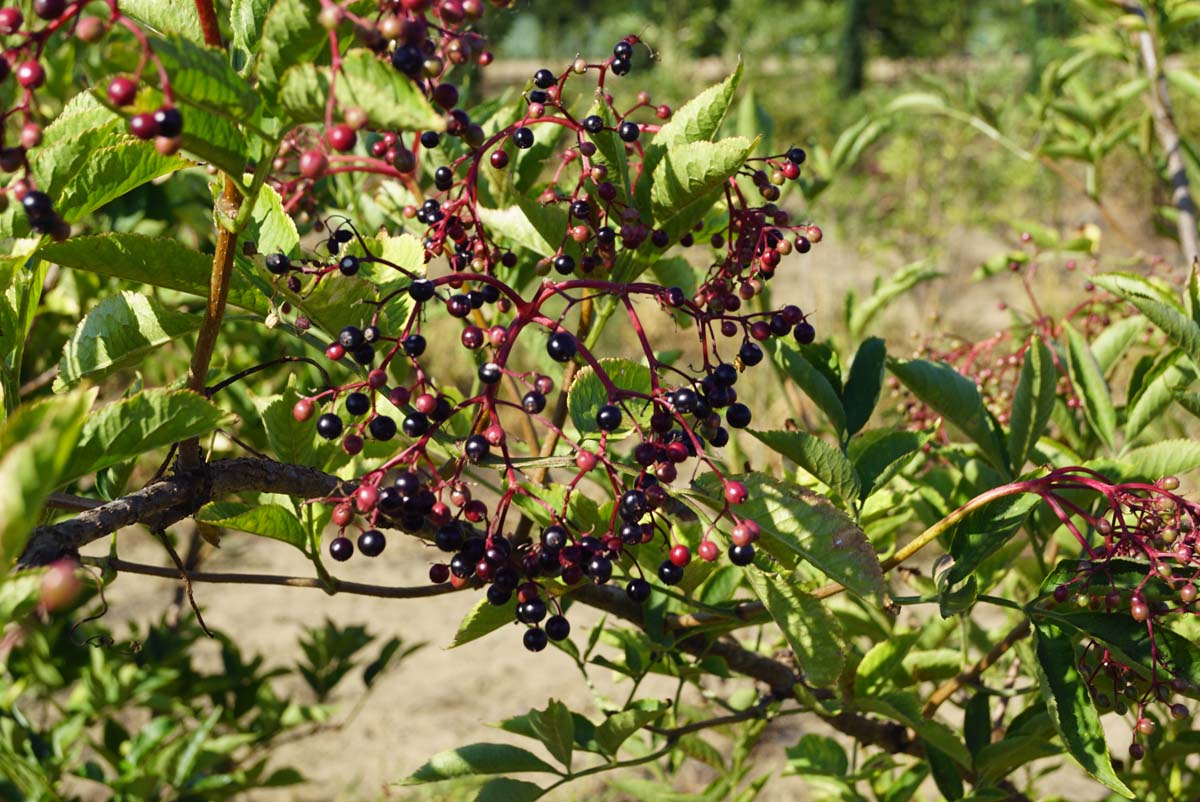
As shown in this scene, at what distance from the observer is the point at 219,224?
2.23 ft

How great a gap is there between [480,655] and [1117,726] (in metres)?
2.22

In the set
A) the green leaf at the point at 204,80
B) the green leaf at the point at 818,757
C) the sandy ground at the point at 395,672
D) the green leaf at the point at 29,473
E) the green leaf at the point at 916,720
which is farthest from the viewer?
the sandy ground at the point at 395,672

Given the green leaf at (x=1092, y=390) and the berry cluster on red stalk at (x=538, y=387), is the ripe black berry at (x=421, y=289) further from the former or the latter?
the green leaf at (x=1092, y=390)

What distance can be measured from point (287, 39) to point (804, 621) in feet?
1.70

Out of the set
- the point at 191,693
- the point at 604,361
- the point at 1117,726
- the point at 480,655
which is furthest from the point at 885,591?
the point at 480,655

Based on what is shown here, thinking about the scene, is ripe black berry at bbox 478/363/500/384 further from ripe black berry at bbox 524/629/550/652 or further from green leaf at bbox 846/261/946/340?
green leaf at bbox 846/261/946/340

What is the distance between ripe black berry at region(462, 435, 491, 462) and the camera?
73 cm

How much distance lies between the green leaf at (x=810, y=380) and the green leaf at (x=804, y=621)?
0.25m

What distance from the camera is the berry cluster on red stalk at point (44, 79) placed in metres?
0.54

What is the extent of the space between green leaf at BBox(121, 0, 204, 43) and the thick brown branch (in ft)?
0.96

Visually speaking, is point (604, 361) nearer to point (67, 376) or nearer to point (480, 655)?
point (67, 376)

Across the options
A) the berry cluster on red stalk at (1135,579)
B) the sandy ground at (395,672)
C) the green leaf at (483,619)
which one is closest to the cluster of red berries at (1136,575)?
the berry cluster on red stalk at (1135,579)

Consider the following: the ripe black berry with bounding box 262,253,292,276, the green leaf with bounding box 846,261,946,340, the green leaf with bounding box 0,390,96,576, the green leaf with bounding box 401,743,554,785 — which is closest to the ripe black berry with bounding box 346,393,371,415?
the ripe black berry with bounding box 262,253,292,276

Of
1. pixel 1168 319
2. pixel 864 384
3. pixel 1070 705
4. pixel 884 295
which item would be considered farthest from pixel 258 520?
pixel 884 295
